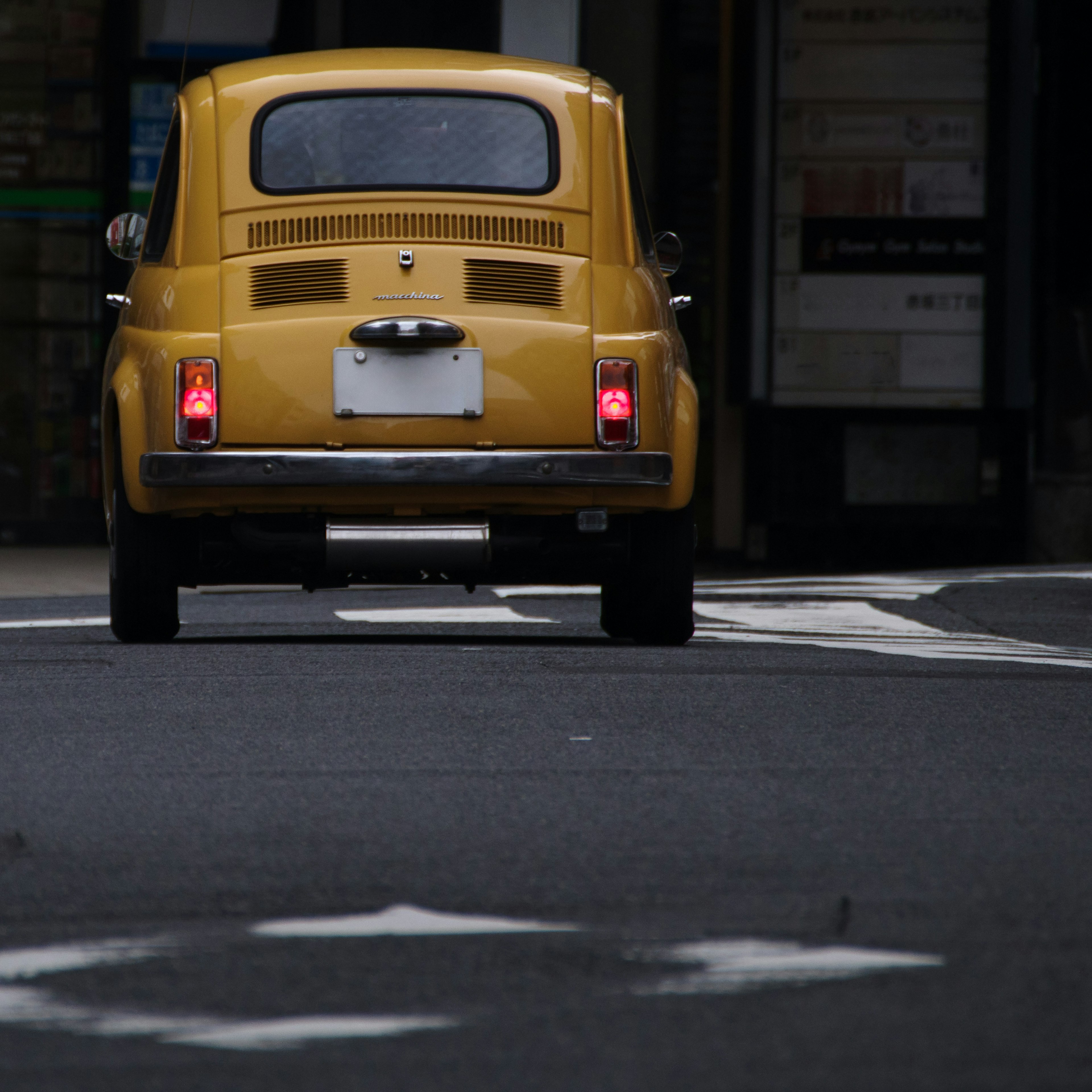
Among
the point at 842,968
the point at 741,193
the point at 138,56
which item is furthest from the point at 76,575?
the point at 842,968

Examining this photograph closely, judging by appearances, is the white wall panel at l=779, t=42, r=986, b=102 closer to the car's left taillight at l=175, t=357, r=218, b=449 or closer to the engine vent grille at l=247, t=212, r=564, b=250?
the engine vent grille at l=247, t=212, r=564, b=250

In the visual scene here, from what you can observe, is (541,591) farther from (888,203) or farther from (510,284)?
(888,203)

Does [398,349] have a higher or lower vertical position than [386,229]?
lower

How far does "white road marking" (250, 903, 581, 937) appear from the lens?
3779 mm

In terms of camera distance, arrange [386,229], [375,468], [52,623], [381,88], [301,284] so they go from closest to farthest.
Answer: [375,468]
[301,284]
[386,229]
[381,88]
[52,623]

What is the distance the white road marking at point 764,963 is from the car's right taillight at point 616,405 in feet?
13.3

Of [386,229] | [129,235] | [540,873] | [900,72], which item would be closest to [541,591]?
[129,235]

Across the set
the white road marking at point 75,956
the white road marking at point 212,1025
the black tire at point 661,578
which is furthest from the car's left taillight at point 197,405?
the white road marking at point 212,1025

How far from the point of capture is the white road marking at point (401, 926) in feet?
12.4

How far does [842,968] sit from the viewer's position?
3553 millimetres

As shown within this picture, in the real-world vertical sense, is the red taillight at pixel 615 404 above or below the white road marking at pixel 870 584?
above

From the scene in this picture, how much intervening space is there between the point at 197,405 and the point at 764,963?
4.43 metres

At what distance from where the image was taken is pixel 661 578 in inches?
321

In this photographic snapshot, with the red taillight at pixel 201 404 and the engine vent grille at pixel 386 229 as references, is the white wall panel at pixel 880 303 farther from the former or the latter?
the red taillight at pixel 201 404
